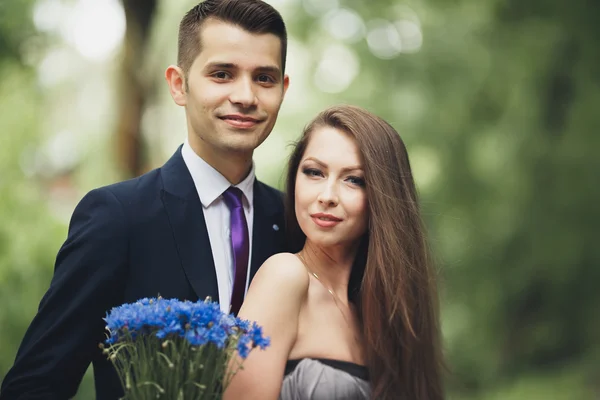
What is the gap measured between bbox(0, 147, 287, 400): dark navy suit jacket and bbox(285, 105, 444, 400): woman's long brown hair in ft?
1.79

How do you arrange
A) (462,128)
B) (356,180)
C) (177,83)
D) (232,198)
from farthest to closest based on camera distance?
(462,128), (177,83), (232,198), (356,180)

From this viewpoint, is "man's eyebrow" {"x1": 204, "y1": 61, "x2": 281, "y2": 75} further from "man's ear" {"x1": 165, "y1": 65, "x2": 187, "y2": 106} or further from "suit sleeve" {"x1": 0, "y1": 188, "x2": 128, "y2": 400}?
"suit sleeve" {"x1": 0, "y1": 188, "x2": 128, "y2": 400}

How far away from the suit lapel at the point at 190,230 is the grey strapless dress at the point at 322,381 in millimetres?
486

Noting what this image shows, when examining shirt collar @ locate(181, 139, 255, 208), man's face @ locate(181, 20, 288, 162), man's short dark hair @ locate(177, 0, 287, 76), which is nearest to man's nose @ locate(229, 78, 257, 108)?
man's face @ locate(181, 20, 288, 162)

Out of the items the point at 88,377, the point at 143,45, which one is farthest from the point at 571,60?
the point at 88,377

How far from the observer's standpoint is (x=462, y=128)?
9.40m

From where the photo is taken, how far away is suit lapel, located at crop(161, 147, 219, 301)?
10.2 feet

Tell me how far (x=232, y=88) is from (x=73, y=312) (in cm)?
113

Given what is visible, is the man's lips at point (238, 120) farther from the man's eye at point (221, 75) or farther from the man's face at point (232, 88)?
the man's eye at point (221, 75)

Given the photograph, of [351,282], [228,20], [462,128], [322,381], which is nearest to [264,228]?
[351,282]

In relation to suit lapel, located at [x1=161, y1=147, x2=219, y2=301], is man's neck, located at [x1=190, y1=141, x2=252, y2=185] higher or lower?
higher

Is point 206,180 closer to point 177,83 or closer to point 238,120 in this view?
point 238,120

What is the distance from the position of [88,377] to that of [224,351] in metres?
3.87

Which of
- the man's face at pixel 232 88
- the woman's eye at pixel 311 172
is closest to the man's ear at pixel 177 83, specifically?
the man's face at pixel 232 88
